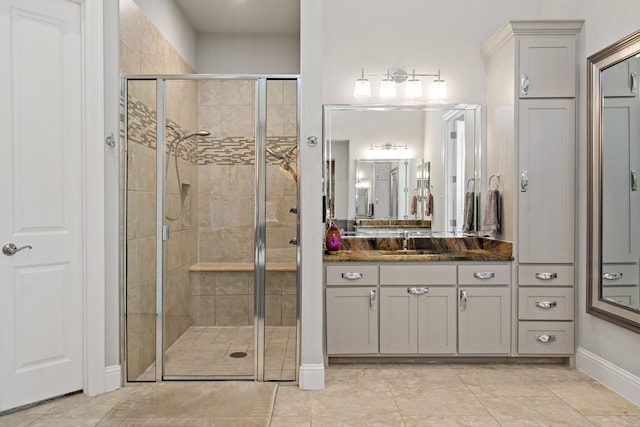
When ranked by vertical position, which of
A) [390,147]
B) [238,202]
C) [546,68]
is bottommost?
[238,202]

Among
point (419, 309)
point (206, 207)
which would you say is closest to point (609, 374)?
point (419, 309)

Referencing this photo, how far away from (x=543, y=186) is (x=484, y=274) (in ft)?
2.43

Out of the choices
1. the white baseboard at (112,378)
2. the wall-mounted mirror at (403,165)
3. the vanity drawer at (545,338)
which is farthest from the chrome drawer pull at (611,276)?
the white baseboard at (112,378)

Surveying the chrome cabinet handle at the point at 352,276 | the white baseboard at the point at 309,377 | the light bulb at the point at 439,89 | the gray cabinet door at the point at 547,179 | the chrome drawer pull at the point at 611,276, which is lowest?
the white baseboard at the point at 309,377

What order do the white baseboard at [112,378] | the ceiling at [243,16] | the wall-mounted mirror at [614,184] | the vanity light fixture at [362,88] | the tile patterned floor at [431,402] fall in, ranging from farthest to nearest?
the ceiling at [243,16] → the vanity light fixture at [362,88] → the white baseboard at [112,378] → the wall-mounted mirror at [614,184] → the tile patterned floor at [431,402]

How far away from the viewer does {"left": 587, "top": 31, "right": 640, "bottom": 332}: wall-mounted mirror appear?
2.95 m

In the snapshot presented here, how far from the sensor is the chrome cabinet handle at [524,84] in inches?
142

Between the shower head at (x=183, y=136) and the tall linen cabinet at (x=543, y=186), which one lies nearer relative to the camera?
the shower head at (x=183, y=136)

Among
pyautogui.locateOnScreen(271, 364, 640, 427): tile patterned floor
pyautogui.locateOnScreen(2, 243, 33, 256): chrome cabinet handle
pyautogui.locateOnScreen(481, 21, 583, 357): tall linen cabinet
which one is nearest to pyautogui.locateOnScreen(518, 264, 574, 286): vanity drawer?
pyautogui.locateOnScreen(481, 21, 583, 357): tall linen cabinet

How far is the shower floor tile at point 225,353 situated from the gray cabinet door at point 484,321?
1.25 meters

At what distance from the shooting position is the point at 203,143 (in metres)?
3.13

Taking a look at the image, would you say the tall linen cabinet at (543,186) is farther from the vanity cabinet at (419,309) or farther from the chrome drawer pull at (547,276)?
the vanity cabinet at (419,309)

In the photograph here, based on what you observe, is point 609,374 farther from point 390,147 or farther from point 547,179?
point 390,147

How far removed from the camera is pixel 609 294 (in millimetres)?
3180
